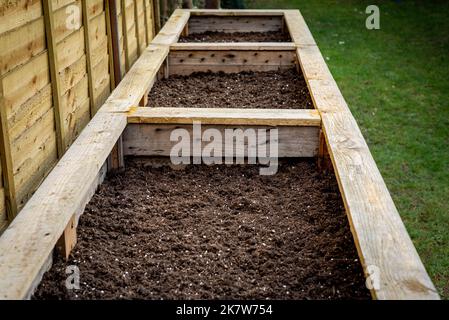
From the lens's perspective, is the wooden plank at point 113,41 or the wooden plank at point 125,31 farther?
the wooden plank at point 125,31

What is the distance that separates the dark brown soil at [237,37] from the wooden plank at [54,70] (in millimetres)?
3199

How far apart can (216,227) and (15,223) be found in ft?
2.68

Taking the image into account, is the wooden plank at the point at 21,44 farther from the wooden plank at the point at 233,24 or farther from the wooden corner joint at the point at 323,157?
the wooden plank at the point at 233,24

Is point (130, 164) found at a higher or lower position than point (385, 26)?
higher

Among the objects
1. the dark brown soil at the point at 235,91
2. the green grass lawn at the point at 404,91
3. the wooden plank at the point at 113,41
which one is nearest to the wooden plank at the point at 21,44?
the dark brown soil at the point at 235,91

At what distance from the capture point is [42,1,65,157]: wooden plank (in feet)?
9.79

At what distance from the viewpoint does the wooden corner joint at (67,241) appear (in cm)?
235

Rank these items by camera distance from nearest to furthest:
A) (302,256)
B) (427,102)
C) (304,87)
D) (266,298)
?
(266,298), (302,256), (304,87), (427,102)

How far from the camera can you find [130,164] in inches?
132

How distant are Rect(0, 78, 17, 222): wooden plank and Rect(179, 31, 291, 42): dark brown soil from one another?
393cm

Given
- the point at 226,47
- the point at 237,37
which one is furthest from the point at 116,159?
the point at 237,37

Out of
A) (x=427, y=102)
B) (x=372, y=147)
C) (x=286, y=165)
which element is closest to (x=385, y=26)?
(x=427, y=102)
